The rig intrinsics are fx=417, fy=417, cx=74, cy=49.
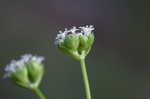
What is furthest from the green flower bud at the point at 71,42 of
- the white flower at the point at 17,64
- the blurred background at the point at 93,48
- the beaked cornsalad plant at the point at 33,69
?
the blurred background at the point at 93,48

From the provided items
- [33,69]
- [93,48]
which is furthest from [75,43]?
[93,48]

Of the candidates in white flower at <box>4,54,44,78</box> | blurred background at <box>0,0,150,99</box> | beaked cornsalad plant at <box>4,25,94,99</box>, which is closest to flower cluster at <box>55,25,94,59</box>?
beaked cornsalad plant at <box>4,25,94,99</box>

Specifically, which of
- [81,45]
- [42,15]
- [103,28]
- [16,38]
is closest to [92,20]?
[103,28]

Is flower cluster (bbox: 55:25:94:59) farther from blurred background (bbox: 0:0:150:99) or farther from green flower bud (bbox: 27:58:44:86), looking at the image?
blurred background (bbox: 0:0:150:99)

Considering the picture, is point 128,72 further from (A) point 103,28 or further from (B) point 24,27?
(B) point 24,27

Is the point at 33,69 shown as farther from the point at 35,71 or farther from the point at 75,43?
the point at 75,43

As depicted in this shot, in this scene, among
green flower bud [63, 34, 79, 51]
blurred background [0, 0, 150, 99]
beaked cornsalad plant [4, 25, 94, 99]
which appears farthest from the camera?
blurred background [0, 0, 150, 99]
